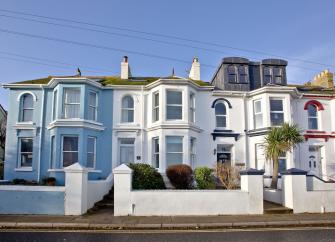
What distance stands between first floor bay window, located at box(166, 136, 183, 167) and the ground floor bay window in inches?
101

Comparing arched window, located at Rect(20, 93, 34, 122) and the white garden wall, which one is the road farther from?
arched window, located at Rect(20, 93, 34, 122)

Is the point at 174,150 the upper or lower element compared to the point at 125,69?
lower

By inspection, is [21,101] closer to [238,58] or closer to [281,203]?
[238,58]

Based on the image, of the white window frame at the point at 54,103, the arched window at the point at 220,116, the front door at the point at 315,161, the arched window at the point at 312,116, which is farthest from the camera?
the arched window at the point at 312,116

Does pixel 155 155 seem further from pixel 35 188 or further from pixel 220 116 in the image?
pixel 35 188

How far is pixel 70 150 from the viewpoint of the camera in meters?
18.4

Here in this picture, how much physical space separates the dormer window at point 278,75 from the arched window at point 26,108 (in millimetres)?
17430

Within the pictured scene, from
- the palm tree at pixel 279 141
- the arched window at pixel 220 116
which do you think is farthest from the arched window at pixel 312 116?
the arched window at pixel 220 116

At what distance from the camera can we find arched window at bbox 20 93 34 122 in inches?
787

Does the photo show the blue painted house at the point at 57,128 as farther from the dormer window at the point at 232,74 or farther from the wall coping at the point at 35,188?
the dormer window at the point at 232,74

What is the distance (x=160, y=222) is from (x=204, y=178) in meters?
5.21

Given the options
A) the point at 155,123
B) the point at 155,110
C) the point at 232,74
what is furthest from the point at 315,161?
the point at 155,110

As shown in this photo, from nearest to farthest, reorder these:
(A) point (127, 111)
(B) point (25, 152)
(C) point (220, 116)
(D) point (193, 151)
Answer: (D) point (193, 151) → (B) point (25, 152) → (A) point (127, 111) → (C) point (220, 116)

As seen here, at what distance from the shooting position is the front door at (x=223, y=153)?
20.3 metres
